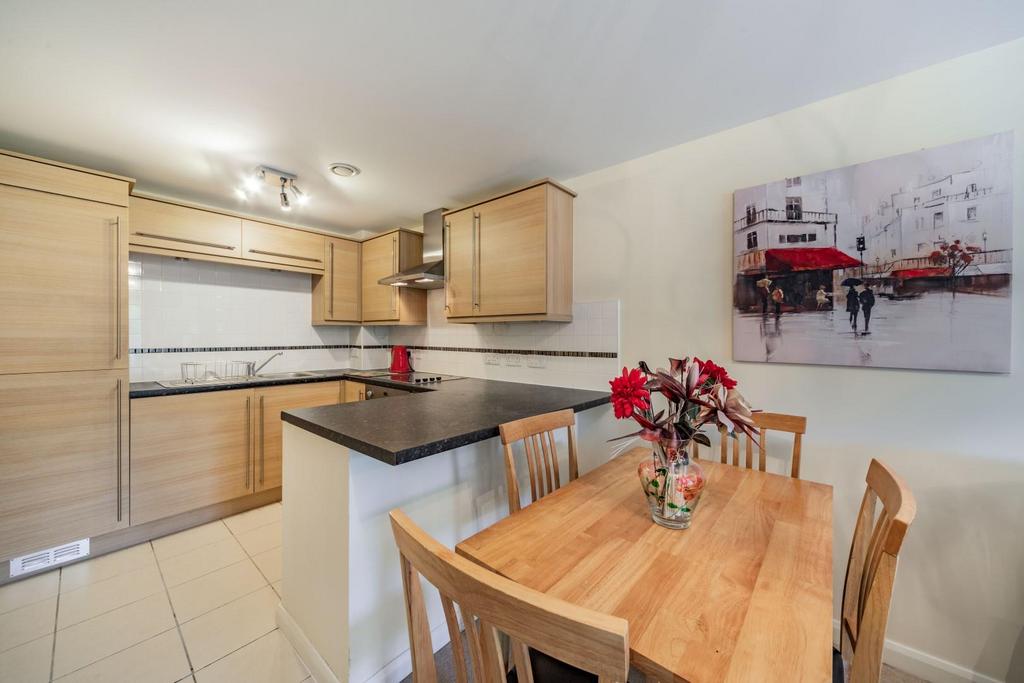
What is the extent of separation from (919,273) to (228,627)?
10.3 ft

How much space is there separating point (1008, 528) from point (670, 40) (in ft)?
6.83

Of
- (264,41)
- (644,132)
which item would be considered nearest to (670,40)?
(644,132)

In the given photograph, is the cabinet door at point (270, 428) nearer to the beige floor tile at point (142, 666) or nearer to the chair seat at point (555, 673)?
the beige floor tile at point (142, 666)

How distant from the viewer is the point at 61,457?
206cm

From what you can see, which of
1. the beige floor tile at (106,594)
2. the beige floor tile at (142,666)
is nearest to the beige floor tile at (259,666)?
the beige floor tile at (142,666)

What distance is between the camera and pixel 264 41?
1375mm

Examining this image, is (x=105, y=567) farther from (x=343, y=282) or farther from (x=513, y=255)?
(x=513, y=255)

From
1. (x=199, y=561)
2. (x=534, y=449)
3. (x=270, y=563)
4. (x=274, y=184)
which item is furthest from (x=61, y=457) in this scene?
(x=534, y=449)

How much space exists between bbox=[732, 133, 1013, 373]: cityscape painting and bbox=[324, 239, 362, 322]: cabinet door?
A: 3.07 meters

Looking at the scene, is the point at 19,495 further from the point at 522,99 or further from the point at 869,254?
the point at 869,254

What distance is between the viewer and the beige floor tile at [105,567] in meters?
1.98

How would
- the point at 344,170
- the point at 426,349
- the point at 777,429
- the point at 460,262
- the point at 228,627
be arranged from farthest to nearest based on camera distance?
1. the point at 426,349
2. the point at 460,262
3. the point at 344,170
4. the point at 228,627
5. the point at 777,429

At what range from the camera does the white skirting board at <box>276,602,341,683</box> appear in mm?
1363

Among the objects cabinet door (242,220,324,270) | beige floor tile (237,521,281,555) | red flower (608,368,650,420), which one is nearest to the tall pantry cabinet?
beige floor tile (237,521,281,555)
